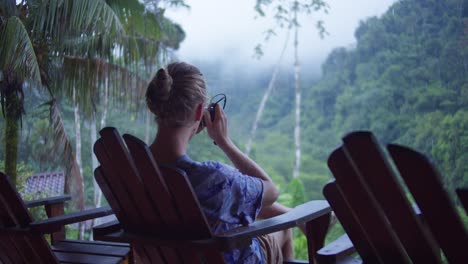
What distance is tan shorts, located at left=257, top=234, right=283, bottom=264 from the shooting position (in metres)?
1.98

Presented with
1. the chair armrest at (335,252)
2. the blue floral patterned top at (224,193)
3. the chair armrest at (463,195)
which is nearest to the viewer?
the chair armrest at (463,195)

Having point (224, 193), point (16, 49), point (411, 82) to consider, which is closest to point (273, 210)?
point (224, 193)

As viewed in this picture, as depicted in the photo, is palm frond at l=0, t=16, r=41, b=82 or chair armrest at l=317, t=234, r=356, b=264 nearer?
chair armrest at l=317, t=234, r=356, b=264

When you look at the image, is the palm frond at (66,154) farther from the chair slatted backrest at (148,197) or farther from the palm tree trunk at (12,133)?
the chair slatted backrest at (148,197)

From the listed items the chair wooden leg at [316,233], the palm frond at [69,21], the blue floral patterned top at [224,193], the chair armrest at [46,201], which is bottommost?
the chair wooden leg at [316,233]

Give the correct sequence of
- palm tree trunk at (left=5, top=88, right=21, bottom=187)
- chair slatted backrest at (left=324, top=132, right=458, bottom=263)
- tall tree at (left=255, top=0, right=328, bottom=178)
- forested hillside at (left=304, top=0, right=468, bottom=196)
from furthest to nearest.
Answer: tall tree at (left=255, top=0, right=328, bottom=178) < palm tree trunk at (left=5, top=88, right=21, bottom=187) < forested hillside at (left=304, top=0, right=468, bottom=196) < chair slatted backrest at (left=324, top=132, right=458, bottom=263)

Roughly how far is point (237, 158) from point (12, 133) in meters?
2.36

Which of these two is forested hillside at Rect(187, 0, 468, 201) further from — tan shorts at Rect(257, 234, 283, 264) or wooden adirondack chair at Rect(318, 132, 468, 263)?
wooden adirondack chair at Rect(318, 132, 468, 263)

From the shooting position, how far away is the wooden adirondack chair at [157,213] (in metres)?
1.53

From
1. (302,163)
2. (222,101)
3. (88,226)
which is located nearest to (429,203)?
(222,101)

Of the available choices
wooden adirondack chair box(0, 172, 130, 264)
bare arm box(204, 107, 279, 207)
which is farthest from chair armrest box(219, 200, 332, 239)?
wooden adirondack chair box(0, 172, 130, 264)

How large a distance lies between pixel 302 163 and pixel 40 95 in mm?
2341

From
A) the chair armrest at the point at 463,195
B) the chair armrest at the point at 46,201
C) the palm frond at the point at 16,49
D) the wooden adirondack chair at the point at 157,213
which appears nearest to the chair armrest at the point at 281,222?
the wooden adirondack chair at the point at 157,213

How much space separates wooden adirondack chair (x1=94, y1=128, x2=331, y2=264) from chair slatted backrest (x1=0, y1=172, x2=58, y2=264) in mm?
357
